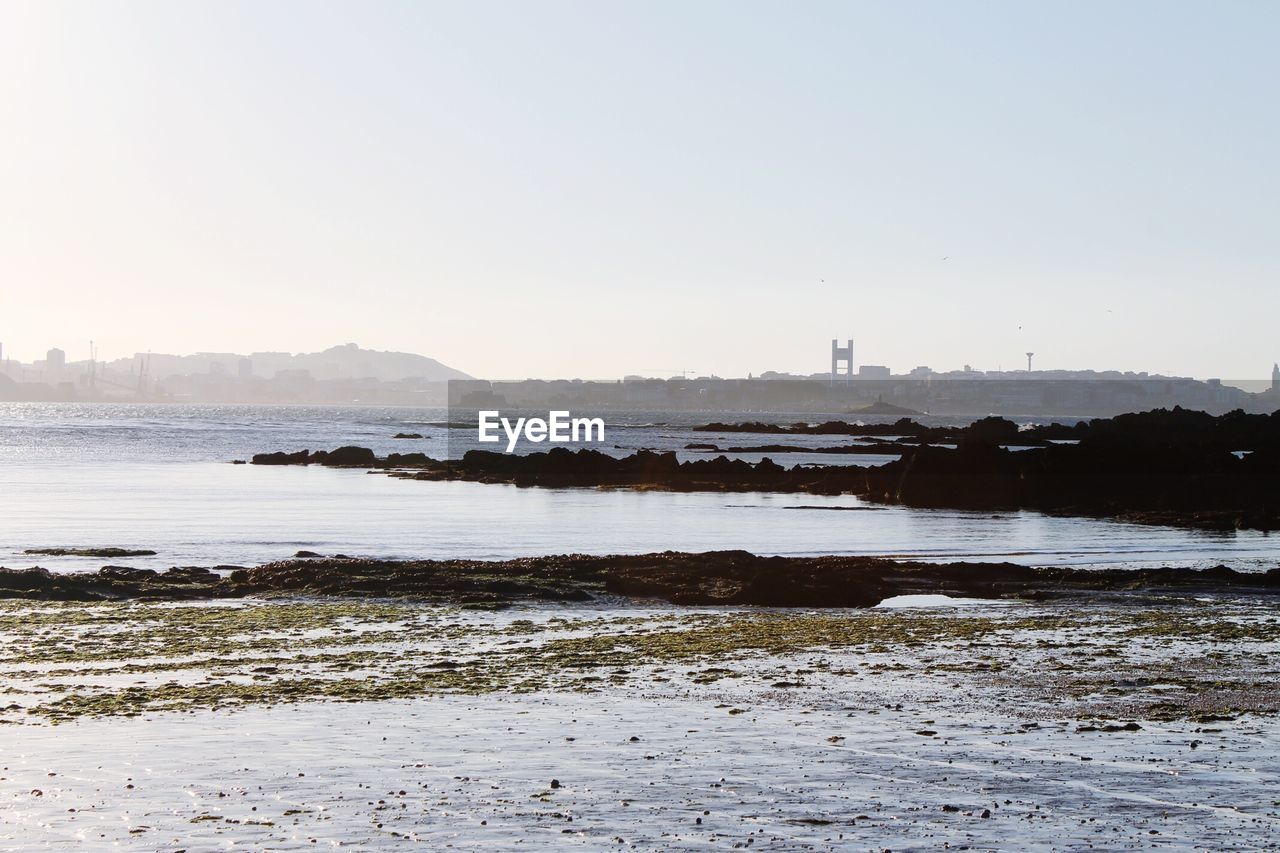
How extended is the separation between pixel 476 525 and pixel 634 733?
3027 cm

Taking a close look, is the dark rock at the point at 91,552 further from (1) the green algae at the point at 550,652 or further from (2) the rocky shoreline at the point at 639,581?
(1) the green algae at the point at 550,652

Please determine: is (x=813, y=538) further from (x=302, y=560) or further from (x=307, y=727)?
(x=307, y=727)

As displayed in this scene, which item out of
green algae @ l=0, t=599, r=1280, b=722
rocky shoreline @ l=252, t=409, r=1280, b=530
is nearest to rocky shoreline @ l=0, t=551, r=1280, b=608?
green algae @ l=0, t=599, r=1280, b=722

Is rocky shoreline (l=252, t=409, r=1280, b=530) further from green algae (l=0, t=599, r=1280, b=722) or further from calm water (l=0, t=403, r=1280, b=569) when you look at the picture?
green algae (l=0, t=599, r=1280, b=722)

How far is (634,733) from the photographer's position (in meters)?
12.1

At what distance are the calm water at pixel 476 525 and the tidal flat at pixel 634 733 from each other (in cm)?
1328

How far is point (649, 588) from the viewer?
25047 millimetres

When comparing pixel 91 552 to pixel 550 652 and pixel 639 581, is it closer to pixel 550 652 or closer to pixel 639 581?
pixel 639 581

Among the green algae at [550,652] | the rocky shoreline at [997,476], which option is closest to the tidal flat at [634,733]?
the green algae at [550,652]

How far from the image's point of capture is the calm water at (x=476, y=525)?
33625 mm

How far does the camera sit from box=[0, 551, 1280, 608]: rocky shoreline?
2362 centimetres

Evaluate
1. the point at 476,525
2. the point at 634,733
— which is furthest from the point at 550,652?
the point at 476,525

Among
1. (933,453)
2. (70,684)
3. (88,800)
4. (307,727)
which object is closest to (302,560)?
(70,684)

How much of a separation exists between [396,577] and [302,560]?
12.8ft
